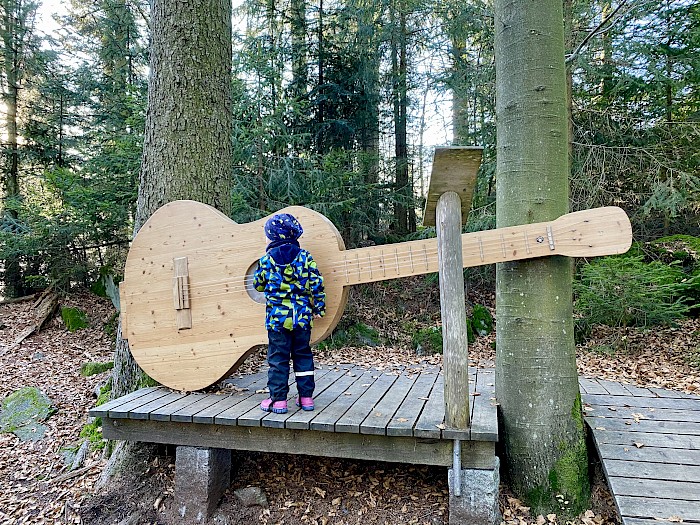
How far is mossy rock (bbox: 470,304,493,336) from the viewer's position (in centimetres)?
733

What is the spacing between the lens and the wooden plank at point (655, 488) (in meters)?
2.28

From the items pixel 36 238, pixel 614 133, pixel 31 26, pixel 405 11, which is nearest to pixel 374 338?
pixel 614 133

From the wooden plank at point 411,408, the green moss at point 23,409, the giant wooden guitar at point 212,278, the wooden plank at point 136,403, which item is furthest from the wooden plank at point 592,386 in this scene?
the green moss at point 23,409

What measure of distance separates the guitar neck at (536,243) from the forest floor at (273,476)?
1.43 meters

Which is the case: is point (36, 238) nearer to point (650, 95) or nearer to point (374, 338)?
point (374, 338)

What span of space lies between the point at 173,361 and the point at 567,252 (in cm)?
287

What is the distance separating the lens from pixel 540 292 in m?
2.84

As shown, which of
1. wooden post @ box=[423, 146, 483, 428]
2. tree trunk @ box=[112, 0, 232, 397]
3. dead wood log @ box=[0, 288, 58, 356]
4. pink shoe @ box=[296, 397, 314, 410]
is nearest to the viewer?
wooden post @ box=[423, 146, 483, 428]

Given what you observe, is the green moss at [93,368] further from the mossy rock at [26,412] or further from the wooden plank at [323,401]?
the wooden plank at [323,401]

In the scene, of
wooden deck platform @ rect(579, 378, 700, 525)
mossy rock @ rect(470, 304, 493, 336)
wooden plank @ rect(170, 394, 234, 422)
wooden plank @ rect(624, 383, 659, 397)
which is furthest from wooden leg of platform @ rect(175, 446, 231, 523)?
mossy rock @ rect(470, 304, 493, 336)

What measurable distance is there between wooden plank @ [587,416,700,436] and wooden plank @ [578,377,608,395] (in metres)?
0.59

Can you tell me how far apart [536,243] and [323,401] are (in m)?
1.77

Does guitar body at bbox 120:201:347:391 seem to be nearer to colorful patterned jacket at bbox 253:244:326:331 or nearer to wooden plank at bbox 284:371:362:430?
colorful patterned jacket at bbox 253:244:326:331

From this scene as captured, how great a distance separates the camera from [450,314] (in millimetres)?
2646
